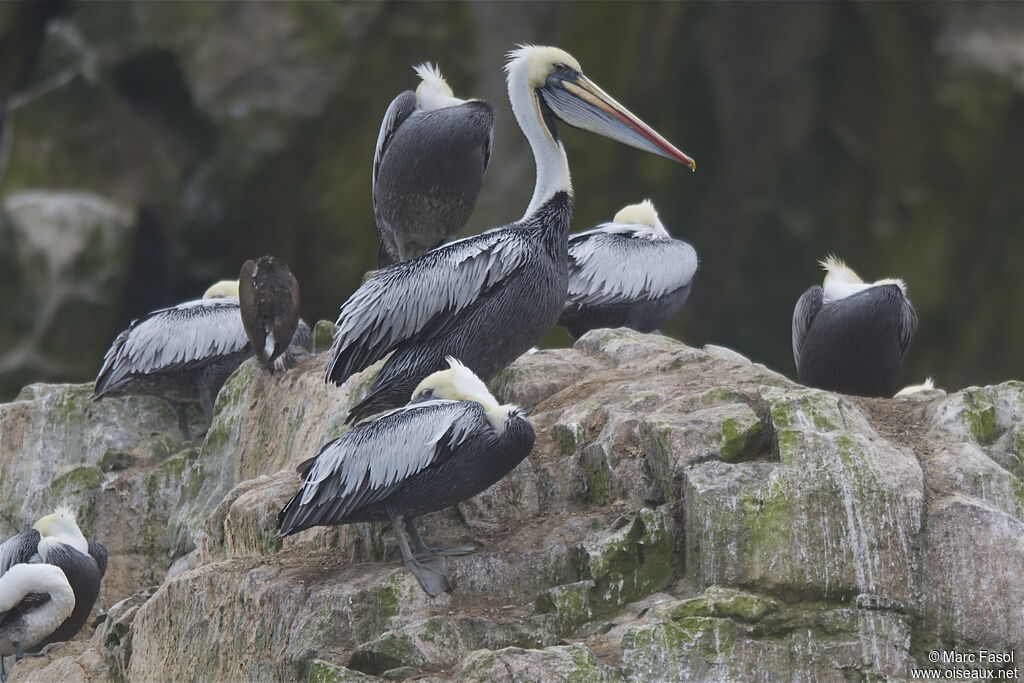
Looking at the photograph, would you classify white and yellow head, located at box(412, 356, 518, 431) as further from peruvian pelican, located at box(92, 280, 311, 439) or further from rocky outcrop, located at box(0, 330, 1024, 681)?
peruvian pelican, located at box(92, 280, 311, 439)

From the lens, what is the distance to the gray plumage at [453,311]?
19.3 feet

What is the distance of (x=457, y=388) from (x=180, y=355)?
352cm

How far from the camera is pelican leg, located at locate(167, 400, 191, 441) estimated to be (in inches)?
348

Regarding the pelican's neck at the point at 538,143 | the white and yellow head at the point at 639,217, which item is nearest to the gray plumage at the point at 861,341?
the white and yellow head at the point at 639,217

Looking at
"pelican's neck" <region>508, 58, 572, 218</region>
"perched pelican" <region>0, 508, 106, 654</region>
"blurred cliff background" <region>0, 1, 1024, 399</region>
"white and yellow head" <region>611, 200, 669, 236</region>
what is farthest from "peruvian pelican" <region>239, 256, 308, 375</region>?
"blurred cliff background" <region>0, 1, 1024, 399</region>

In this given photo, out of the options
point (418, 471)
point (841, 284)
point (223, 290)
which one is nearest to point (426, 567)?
point (418, 471)

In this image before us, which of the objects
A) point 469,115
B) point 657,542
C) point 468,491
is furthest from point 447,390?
point 469,115

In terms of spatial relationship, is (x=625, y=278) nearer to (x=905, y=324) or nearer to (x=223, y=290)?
(x=905, y=324)

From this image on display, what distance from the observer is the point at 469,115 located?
7582mm

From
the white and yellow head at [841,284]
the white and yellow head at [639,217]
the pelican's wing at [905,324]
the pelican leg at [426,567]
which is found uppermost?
the white and yellow head at [639,217]

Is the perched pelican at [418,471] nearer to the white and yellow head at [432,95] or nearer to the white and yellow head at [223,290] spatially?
the white and yellow head at [432,95]

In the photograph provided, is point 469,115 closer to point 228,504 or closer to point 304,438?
point 304,438

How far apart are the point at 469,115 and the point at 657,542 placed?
3.20 m

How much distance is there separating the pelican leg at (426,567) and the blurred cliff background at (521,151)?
959cm
